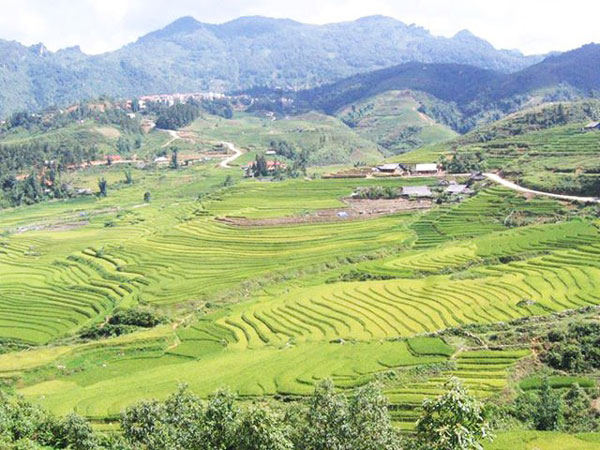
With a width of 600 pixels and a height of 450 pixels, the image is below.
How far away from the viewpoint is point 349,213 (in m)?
86.5

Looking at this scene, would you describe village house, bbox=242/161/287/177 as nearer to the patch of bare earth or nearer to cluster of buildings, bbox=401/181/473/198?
the patch of bare earth

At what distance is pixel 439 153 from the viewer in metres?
122

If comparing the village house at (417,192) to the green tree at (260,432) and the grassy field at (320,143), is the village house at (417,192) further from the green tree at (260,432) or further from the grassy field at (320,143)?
the green tree at (260,432)

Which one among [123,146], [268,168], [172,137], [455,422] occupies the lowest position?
[455,422]

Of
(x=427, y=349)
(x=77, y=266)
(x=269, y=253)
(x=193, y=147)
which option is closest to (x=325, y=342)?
(x=427, y=349)

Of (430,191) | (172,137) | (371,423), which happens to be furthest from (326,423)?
(172,137)

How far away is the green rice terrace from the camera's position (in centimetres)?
3962

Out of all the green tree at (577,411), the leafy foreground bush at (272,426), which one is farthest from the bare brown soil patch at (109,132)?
the green tree at (577,411)

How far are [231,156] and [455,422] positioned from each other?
510ft

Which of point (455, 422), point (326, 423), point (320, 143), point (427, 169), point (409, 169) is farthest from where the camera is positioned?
point (320, 143)

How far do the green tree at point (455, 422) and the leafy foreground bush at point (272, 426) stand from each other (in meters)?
0.03

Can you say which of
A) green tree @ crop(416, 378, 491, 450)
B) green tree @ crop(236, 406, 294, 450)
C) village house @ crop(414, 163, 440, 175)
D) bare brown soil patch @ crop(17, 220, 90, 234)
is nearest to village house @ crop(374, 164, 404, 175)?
village house @ crop(414, 163, 440, 175)

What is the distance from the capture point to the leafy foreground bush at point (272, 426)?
16422 millimetres

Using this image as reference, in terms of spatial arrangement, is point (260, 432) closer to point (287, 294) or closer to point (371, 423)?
point (371, 423)
